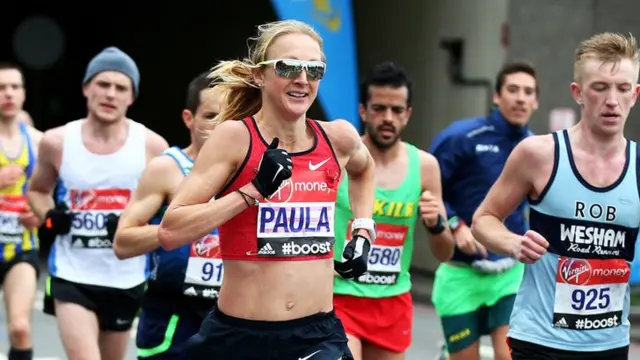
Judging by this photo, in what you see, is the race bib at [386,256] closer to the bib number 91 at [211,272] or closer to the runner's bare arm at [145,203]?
the bib number 91 at [211,272]

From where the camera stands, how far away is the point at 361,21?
63.4 ft

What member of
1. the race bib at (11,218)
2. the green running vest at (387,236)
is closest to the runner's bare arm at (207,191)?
the green running vest at (387,236)

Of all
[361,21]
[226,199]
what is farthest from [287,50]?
[361,21]

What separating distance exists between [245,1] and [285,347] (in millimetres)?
18355

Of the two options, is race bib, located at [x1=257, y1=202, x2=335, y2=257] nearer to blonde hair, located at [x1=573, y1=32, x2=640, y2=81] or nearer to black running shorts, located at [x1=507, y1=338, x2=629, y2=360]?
black running shorts, located at [x1=507, y1=338, x2=629, y2=360]

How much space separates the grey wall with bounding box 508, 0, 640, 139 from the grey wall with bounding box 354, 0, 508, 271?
302 mm

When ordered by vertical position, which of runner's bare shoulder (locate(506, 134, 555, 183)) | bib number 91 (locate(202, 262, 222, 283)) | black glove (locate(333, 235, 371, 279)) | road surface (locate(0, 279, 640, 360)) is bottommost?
road surface (locate(0, 279, 640, 360))

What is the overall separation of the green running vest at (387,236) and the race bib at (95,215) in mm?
1350

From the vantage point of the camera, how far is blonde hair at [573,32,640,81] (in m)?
5.05

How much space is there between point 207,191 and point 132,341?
741 cm

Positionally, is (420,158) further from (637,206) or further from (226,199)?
(226,199)

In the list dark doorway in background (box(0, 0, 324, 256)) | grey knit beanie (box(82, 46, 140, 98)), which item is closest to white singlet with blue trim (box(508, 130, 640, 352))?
grey knit beanie (box(82, 46, 140, 98))

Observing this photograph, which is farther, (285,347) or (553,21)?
(553,21)

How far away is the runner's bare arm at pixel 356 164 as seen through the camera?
15.7 feet
